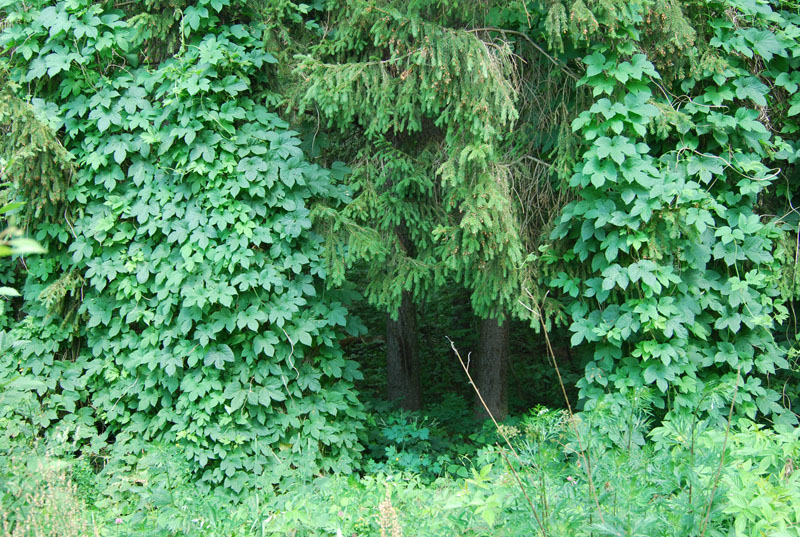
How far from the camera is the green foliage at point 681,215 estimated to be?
146 inches

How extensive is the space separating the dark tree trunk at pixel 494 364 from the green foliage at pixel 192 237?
1979 millimetres

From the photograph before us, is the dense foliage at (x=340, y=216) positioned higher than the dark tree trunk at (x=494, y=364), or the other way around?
the dense foliage at (x=340, y=216)

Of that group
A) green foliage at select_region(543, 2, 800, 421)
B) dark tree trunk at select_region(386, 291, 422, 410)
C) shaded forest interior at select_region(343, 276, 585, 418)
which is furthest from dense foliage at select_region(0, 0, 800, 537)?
shaded forest interior at select_region(343, 276, 585, 418)

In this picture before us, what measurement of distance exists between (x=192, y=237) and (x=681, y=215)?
124 inches

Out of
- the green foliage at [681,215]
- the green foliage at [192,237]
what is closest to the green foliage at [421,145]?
the green foliage at [192,237]

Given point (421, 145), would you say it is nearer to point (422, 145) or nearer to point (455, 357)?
point (422, 145)

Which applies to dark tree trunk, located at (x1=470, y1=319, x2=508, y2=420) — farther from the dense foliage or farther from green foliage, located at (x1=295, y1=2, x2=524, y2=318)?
green foliage, located at (x1=295, y1=2, x2=524, y2=318)

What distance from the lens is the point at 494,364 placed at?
20.0 ft

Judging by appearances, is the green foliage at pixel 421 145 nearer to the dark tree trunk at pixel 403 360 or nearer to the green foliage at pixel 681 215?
the green foliage at pixel 681 215

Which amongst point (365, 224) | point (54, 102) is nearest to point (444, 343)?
point (365, 224)

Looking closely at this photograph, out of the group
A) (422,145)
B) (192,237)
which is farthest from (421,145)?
(192,237)

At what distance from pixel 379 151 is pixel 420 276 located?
0.95m

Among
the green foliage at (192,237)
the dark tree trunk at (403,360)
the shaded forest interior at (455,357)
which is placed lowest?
the shaded forest interior at (455,357)

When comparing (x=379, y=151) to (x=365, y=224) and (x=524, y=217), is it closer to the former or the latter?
(x=365, y=224)
